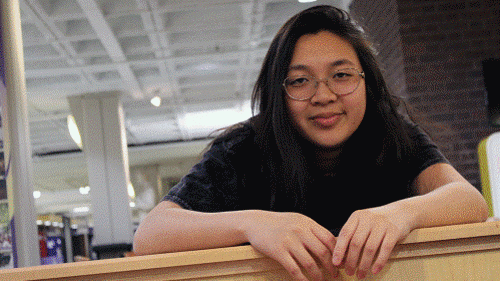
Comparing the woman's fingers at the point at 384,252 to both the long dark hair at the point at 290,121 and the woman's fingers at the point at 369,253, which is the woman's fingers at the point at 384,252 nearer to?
the woman's fingers at the point at 369,253

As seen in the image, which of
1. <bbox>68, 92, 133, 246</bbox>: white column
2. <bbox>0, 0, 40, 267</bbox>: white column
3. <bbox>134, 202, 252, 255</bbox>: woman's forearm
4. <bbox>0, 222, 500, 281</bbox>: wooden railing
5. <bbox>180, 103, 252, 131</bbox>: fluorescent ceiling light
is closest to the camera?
<bbox>0, 222, 500, 281</bbox>: wooden railing

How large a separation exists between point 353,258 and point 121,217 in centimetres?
934

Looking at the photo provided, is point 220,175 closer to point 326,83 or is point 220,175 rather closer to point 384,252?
point 326,83

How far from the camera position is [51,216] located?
11.3m

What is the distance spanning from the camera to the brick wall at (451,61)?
4691mm

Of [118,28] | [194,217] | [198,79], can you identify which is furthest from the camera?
[198,79]

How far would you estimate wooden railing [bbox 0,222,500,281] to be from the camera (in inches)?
24.7

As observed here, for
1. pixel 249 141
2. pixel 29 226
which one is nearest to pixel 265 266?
pixel 249 141

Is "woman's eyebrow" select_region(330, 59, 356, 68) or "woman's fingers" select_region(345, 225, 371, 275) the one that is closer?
"woman's fingers" select_region(345, 225, 371, 275)

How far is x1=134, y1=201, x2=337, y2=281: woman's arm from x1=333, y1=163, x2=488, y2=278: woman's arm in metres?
0.03

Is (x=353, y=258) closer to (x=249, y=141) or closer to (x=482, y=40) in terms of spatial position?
(x=249, y=141)

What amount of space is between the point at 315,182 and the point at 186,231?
1.30 feet

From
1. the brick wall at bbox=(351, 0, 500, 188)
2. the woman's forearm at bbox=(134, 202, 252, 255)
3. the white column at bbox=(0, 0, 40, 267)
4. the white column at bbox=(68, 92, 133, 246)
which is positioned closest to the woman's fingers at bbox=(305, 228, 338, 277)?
the woman's forearm at bbox=(134, 202, 252, 255)

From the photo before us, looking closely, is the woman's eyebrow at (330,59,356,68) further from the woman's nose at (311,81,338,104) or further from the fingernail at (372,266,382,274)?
the fingernail at (372,266,382,274)
